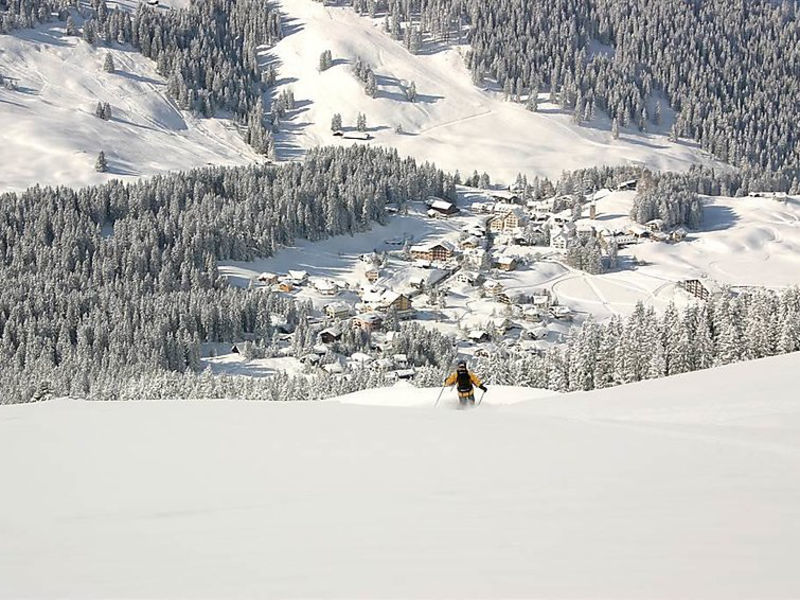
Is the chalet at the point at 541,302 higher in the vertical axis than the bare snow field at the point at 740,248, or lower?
lower

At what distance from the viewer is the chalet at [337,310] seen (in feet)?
282

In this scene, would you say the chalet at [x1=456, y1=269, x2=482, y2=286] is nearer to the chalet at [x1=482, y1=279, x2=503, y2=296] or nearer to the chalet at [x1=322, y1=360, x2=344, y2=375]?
the chalet at [x1=482, y1=279, x2=503, y2=296]

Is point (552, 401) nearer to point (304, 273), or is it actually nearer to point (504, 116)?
point (304, 273)

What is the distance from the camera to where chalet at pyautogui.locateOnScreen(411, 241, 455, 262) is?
107062mm

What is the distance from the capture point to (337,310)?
86.2 meters

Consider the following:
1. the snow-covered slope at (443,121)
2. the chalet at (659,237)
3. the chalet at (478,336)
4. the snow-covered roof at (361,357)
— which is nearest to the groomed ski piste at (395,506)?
the snow-covered roof at (361,357)

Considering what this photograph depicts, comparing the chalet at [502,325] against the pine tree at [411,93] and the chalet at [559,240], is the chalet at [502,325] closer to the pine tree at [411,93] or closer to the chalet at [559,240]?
the chalet at [559,240]

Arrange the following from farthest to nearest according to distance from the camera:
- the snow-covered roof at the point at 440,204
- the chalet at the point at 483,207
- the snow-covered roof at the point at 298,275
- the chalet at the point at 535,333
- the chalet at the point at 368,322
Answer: the chalet at the point at 483,207
the snow-covered roof at the point at 440,204
the snow-covered roof at the point at 298,275
the chalet at the point at 368,322
the chalet at the point at 535,333

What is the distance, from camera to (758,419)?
59.6ft

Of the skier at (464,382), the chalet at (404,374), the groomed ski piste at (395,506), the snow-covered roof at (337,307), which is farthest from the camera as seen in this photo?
the snow-covered roof at (337,307)

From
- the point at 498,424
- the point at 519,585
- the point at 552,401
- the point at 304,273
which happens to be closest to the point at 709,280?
the point at 304,273

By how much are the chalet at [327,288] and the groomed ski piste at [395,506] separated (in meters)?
75.5

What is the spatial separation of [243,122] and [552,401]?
511ft

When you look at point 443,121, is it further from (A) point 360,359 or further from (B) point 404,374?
(B) point 404,374
